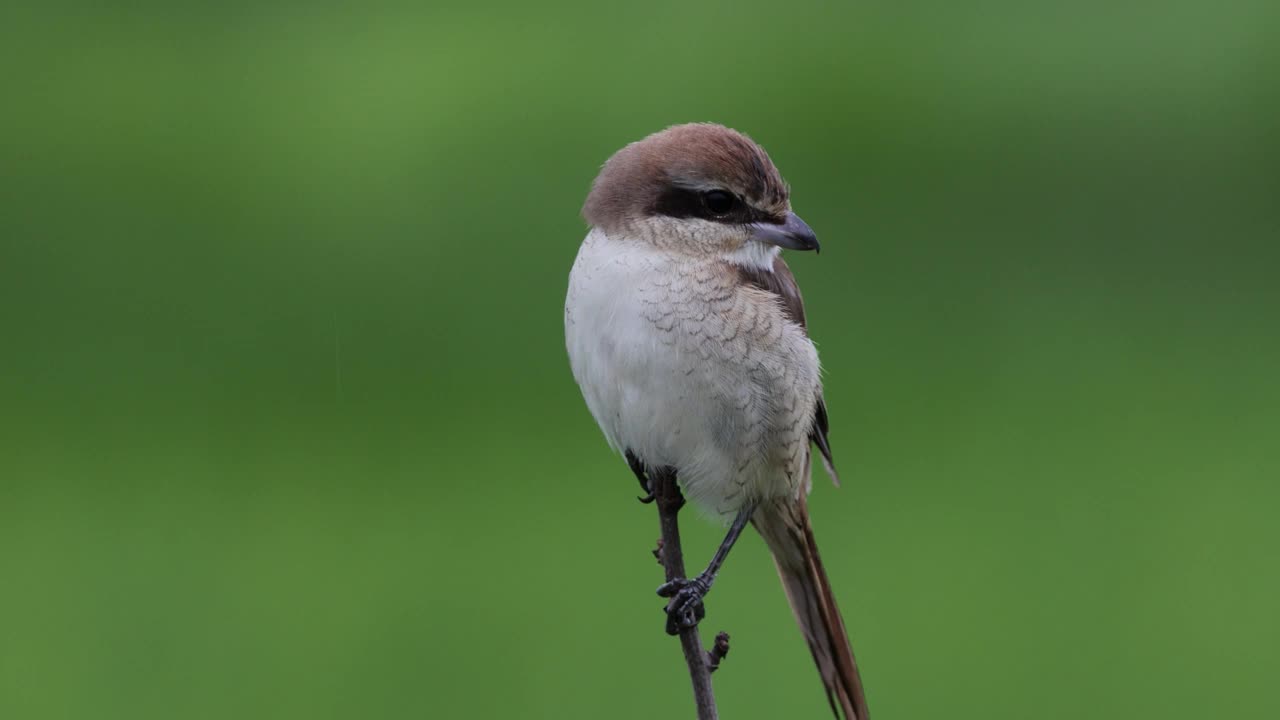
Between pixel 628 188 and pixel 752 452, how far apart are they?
0.60 m

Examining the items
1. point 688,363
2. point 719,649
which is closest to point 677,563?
point 719,649

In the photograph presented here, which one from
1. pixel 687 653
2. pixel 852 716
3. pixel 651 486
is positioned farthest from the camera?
pixel 852 716

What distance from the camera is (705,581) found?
3.12 m

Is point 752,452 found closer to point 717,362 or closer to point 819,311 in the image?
point 717,362

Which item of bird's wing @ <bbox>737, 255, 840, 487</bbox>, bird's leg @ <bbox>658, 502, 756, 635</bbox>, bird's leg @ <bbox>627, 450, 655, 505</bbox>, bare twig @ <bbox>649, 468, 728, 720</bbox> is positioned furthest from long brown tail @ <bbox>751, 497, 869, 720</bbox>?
bird's leg @ <bbox>658, 502, 756, 635</bbox>

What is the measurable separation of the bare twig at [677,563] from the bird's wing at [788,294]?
403mm

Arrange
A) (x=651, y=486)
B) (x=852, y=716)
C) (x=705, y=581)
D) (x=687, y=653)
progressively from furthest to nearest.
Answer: (x=852, y=716)
(x=651, y=486)
(x=705, y=581)
(x=687, y=653)

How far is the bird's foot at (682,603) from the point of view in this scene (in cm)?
295

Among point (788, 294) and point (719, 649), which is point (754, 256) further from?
point (719, 649)

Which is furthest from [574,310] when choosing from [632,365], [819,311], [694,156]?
[819,311]

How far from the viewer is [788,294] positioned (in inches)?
133

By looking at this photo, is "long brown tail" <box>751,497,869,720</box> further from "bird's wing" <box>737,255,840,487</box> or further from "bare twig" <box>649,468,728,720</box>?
"bare twig" <box>649,468,728,720</box>

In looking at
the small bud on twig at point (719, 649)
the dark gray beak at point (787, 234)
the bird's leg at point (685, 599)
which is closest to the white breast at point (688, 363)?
the dark gray beak at point (787, 234)

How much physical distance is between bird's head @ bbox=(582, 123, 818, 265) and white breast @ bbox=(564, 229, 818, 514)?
0.19 ft
